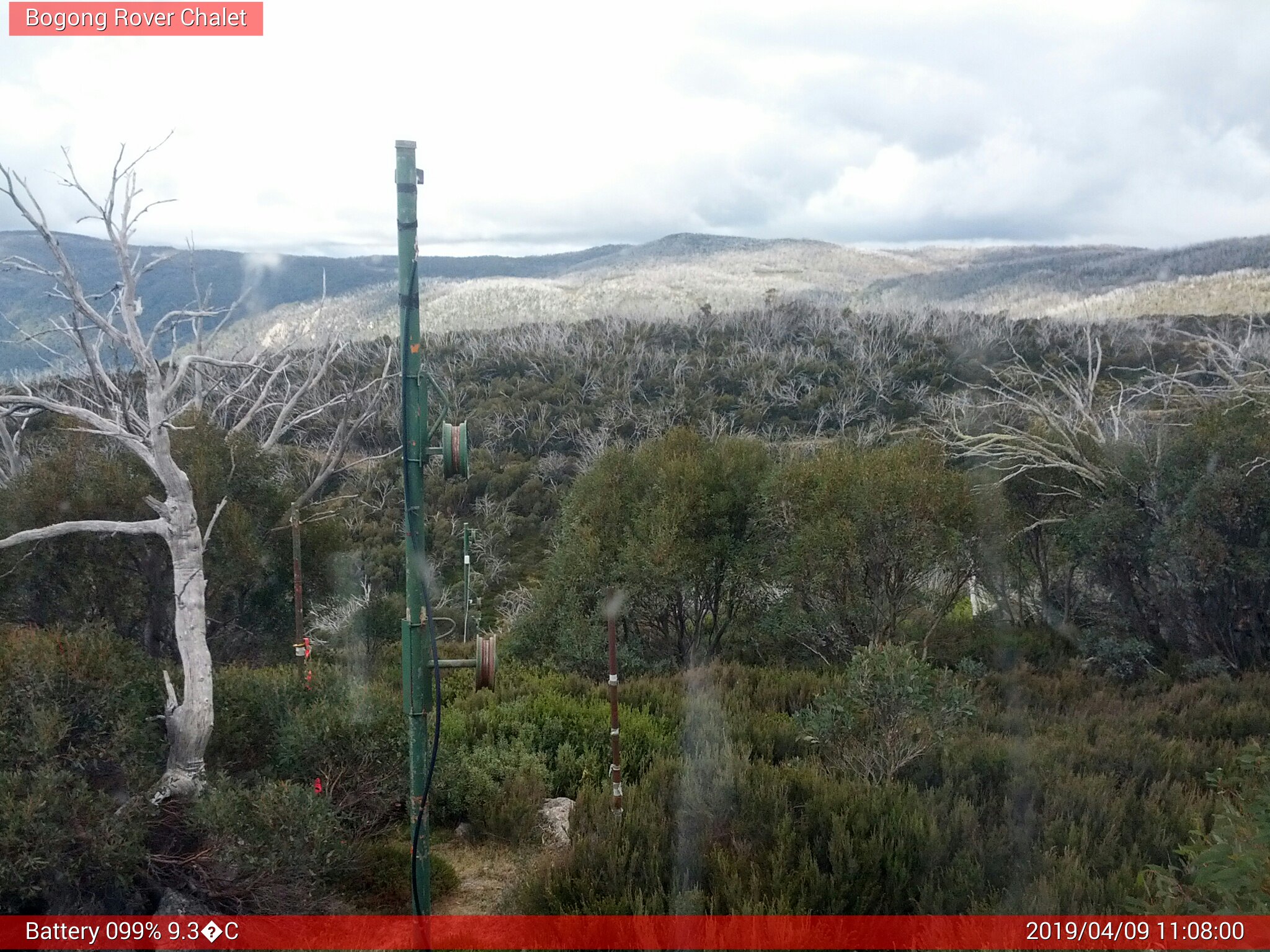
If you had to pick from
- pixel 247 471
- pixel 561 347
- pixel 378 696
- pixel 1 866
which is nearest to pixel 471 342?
pixel 561 347

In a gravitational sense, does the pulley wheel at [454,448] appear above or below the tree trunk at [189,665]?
above

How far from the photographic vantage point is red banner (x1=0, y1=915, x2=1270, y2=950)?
4.25 metres

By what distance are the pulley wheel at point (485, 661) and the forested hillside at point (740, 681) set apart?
1.53 m

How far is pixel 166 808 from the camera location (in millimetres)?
5367

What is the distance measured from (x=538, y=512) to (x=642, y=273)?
76.3m

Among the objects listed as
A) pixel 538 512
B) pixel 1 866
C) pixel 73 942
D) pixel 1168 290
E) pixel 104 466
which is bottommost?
pixel 538 512

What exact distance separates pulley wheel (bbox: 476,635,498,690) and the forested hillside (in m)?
1.53

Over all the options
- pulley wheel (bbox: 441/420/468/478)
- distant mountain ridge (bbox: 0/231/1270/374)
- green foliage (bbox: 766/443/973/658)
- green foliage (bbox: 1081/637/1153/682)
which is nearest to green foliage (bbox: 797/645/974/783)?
pulley wheel (bbox: 441/420/468/478)

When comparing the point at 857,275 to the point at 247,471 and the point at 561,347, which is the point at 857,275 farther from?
the point at 247,471

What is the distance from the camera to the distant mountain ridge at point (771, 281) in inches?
1663

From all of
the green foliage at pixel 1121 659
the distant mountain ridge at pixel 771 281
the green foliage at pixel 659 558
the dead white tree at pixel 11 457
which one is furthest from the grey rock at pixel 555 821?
the distant mountain ridge at pixel 771 281

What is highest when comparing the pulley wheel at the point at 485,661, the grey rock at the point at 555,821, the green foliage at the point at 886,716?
the pulley wheel at the point at 485,661

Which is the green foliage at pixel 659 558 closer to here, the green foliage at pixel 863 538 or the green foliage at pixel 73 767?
the green foliage at pixel 863 538

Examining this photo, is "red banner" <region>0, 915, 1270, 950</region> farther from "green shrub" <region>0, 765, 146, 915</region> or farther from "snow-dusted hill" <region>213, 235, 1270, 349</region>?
"snow-dusted hill" <region>213, 235, 1270, 349</region>
